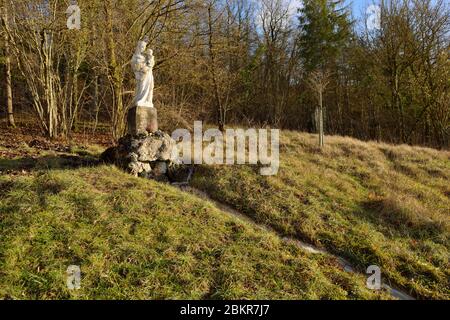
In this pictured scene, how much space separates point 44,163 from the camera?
804 centimetres

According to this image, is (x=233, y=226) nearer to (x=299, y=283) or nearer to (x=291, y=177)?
(x=299, y=283)

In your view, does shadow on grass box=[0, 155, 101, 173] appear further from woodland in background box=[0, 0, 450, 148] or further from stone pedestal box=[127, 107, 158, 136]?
woodland in background box=[0, 0, 450, 148]

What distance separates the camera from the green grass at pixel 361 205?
19.3 feet


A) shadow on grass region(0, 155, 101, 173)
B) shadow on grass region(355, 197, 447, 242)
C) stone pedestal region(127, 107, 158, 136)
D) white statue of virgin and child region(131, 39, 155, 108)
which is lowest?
shadow on grass region(355, 197, 447, 242)

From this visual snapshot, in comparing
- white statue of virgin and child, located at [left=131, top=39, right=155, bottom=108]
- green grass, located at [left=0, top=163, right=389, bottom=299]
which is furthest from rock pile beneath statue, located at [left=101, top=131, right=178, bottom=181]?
green grass, located at [left=0, top=163, right=389, bottom=299]

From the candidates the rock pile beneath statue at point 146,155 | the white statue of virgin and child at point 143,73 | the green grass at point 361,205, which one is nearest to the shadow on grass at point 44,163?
the rock pile beneath statue at point 146,155

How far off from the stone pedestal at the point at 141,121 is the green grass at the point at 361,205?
1723 mm

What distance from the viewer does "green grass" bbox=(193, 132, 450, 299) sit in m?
5.88

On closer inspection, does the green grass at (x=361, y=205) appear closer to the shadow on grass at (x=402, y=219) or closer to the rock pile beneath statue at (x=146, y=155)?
the shadow on grass at (x=402, y=219)

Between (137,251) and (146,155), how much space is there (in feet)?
12.0

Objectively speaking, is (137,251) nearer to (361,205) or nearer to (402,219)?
(361,205)

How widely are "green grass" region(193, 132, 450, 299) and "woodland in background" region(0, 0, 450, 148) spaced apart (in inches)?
143
